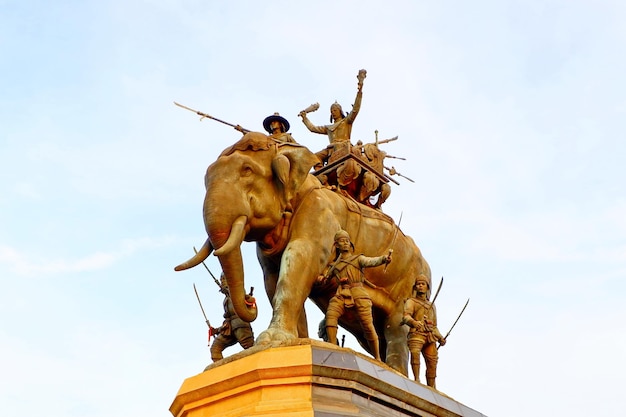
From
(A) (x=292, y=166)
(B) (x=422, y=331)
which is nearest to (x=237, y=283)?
(A) (x=292, y=166)

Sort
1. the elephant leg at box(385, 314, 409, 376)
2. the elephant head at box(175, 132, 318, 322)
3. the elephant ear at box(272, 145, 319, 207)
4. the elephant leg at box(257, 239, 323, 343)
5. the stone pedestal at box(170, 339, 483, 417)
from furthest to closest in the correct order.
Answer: the elephant leg at box(385, 314, 409, 376)
the elephant ear at box(272, 145, 319, 207)
the elephant head at box(175, 132, 318, 322)
the elephant leg at box(257, 239, 323, 343)
the stone pedestal at box(170, 339, 483, 417)

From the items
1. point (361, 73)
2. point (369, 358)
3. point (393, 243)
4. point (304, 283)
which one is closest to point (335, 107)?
point (361, 73)

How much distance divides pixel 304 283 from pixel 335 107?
4299mm

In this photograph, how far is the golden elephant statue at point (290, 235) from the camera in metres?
13.0

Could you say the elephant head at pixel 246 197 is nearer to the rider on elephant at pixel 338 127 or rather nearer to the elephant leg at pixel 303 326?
the elephant leg at pixel 303 326

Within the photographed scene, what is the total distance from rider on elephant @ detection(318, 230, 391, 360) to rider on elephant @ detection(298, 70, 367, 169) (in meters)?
2.80

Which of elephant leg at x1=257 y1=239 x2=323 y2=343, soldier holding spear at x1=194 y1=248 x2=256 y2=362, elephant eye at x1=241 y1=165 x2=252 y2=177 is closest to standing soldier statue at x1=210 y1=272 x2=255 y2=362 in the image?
soldier holding spear at x1=194 y1=248 x2=256 y2=362

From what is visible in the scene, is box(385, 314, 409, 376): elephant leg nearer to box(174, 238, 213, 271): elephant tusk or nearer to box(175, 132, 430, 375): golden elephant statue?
box(175, 132, 430, 375): golden elephant statue

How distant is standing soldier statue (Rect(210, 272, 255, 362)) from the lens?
44.3 ft

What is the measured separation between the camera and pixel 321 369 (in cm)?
1157

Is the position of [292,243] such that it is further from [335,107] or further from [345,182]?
[335,107]

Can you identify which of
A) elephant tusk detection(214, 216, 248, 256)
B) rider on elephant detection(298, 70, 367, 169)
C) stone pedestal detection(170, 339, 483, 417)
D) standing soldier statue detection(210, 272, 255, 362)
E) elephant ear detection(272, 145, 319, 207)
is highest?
rider on elephant detection(298, 70, 367, 169)

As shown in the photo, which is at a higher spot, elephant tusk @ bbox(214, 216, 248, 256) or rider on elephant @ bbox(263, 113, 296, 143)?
rider on elephant @ bbox(263, 113, 296, 143)

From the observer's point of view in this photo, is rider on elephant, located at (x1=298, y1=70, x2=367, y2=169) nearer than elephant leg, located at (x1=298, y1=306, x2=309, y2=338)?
No
